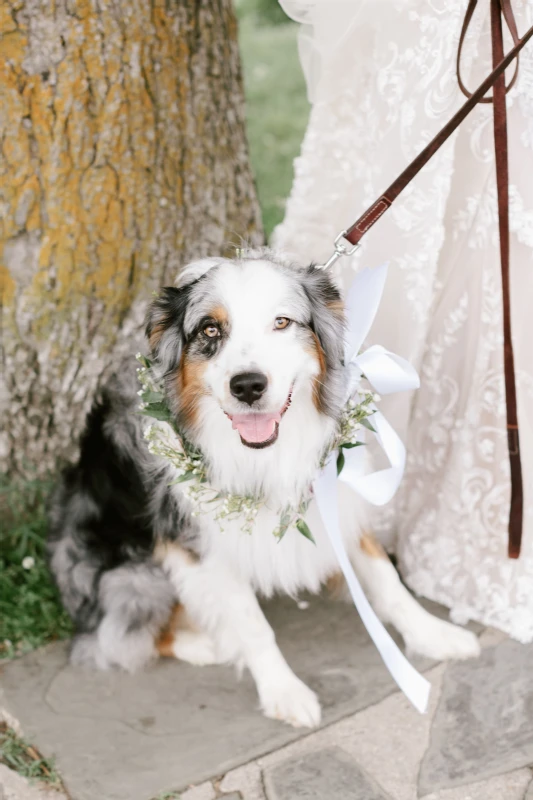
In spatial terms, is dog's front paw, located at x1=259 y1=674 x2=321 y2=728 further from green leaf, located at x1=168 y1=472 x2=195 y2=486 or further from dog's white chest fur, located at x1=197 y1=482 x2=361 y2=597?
green leaf, located at x1=168 y1=472 x2=195 y2=486

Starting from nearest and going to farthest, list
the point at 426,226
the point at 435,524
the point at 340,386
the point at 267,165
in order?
the point at 340,386 → the point at 426,226 → the point at 435,524 → the point at 267,165

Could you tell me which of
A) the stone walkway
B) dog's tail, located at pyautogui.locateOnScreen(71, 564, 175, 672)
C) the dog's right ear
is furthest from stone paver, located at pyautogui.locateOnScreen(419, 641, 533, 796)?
the dog's right ear

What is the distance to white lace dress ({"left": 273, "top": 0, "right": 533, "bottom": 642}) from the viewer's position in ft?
8.02

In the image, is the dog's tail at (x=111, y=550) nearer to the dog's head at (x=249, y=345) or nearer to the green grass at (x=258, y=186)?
the green grass at (x=258, y=186)

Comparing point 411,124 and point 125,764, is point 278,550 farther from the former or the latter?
point 411,124

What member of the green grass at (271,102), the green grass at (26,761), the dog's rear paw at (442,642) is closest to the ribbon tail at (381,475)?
the dog's rear paw at (442,642)

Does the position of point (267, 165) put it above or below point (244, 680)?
above

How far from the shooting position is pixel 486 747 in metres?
2.41

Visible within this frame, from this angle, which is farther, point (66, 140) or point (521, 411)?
point (66, 140)

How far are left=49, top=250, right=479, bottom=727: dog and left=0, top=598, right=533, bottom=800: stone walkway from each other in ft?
0.31

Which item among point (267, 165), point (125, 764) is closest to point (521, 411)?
point (125, 764)

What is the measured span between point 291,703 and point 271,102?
242 inches

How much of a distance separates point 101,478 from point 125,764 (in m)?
0.96

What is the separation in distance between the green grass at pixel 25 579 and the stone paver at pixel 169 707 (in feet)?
0.31
